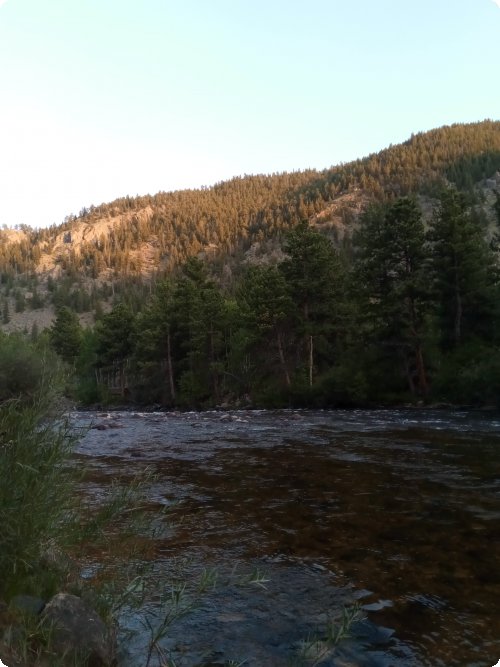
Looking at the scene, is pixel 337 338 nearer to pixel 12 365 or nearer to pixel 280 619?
pixel 12 365

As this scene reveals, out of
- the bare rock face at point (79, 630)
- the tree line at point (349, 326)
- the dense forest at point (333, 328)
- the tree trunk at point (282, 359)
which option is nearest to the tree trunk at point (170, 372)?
the tree line at point (349, 326)

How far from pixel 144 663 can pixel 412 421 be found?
66.3 feet

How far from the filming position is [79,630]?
428 cm

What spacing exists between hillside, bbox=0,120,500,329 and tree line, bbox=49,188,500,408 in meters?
84.4

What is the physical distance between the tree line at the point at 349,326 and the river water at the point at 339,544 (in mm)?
15549

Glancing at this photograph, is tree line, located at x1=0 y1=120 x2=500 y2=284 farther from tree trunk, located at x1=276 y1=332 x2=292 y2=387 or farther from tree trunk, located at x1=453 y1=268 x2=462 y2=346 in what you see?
tree trunk, located at x1=453 y1=268 x2=462 y2=346

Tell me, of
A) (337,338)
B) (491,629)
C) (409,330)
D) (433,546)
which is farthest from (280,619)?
(337,338)

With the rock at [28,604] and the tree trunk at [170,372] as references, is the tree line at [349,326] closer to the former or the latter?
the tree trunk at [170,372]

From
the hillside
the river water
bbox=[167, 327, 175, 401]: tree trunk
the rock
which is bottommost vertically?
bbox=[167, 327, 175, 401]: tree trunk

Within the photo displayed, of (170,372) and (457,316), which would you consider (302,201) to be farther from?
(457,316)

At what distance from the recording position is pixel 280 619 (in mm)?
5719

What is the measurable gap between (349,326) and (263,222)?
13120 centimetres

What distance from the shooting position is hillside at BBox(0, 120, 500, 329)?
141 meters

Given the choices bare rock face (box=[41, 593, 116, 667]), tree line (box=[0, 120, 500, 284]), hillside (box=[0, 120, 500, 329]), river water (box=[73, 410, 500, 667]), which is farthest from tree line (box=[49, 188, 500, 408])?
tree line (box=[0, 120, 500, 284])
